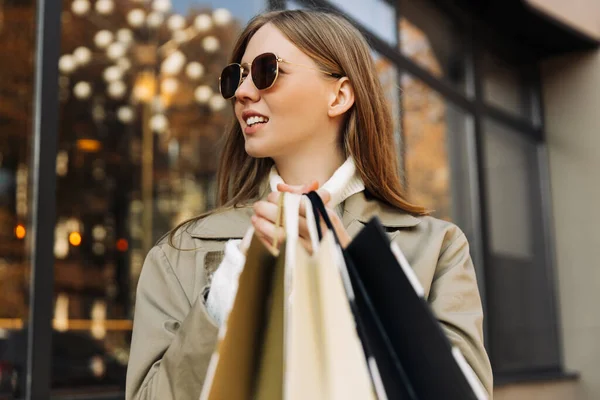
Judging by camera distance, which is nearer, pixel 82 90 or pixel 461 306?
pixel 461 306

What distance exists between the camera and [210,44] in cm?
744

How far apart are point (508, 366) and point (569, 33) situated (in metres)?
3.43

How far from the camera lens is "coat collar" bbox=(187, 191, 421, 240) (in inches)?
61.2

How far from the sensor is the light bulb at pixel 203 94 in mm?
7473

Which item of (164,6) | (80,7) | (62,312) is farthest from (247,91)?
(164,6)

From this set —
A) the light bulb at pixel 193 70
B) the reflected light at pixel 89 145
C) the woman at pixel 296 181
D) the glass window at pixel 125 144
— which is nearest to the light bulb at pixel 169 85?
the glass window at pixel 125 144

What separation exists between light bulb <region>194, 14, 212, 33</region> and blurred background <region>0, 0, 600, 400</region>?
0.01m

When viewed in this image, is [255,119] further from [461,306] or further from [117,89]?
[117,89]

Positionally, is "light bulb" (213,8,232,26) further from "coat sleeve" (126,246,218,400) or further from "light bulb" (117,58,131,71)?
"coat sleeve" (126,246,218,400)

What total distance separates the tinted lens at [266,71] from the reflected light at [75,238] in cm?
541

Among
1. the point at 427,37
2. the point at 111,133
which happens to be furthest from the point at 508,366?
the point at 111,133

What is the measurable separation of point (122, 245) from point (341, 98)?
18.7 feet

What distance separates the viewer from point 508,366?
296 inches

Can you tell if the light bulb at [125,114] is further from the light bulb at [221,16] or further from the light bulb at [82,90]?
the light bulb at [221,16]
